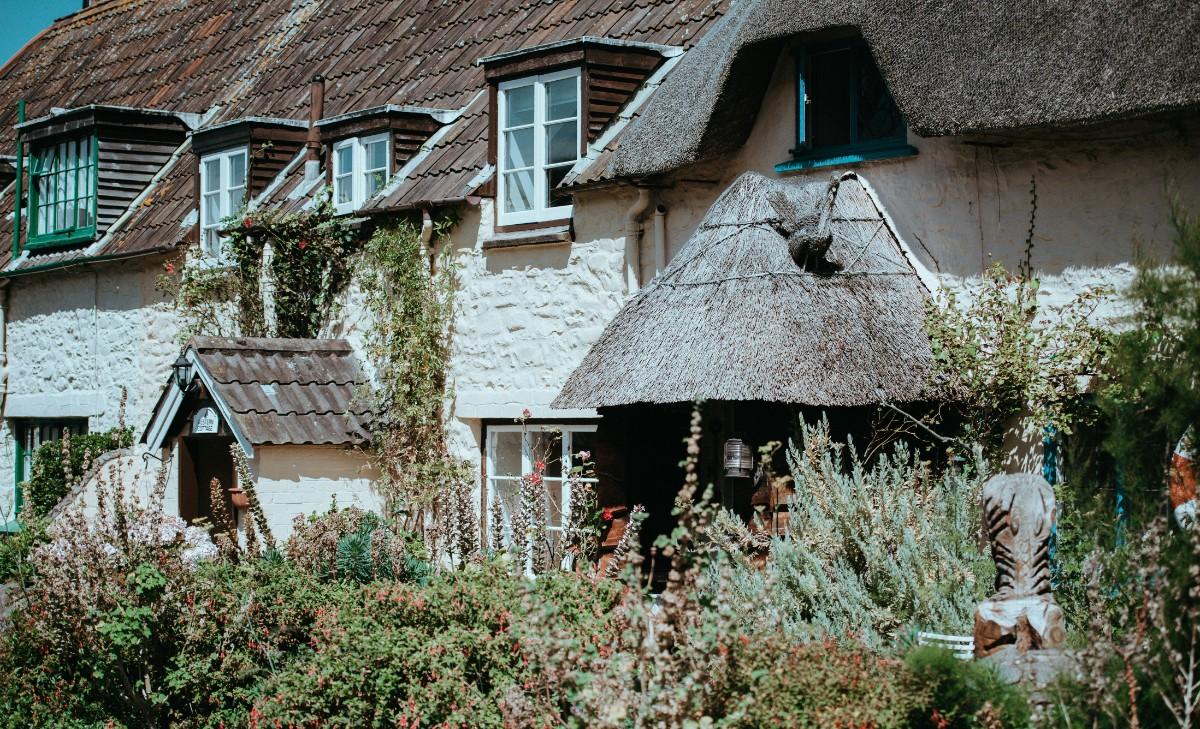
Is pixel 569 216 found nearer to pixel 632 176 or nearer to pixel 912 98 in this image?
pixel 632 176

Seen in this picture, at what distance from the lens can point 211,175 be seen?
1581cm

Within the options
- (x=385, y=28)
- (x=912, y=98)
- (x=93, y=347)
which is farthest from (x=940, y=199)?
(x=93, y=347)

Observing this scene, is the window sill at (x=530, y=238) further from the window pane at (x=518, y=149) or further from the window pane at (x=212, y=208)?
the window pane at (x=212, y=208)

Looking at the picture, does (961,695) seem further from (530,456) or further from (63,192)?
(63,192)

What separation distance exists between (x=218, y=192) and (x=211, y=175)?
45cm

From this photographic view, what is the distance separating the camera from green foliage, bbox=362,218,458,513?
500 inches

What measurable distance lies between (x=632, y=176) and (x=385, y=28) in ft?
19.9

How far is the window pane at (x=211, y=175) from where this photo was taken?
15.8 metres

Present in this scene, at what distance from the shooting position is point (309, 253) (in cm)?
1393

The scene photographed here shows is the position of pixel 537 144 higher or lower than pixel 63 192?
lower

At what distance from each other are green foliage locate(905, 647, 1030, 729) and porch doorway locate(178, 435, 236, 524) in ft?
28.9

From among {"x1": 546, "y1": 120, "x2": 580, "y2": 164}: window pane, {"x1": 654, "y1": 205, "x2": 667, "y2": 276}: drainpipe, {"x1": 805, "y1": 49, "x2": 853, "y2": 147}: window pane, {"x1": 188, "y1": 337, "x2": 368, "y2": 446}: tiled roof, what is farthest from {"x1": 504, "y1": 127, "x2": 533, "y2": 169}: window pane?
{"x1": 805, "y1": 49, "x2": 853, "y2": 147}: window pane

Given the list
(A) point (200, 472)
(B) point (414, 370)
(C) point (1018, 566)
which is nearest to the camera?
(C) point (1018, 566)

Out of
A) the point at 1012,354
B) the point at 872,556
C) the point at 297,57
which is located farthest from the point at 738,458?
the point at 297,57
